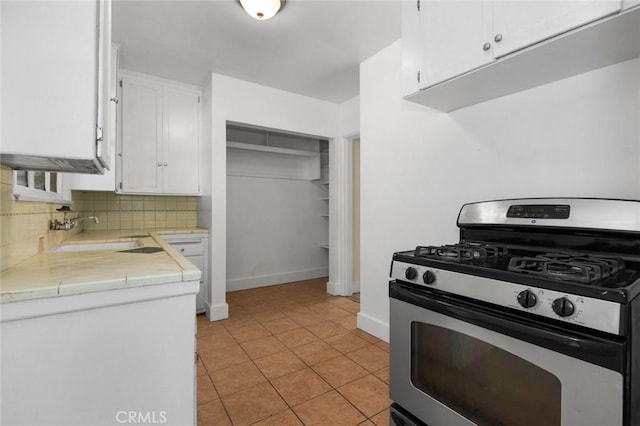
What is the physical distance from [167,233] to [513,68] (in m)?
3.02

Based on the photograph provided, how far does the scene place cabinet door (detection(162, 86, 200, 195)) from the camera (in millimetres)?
3225

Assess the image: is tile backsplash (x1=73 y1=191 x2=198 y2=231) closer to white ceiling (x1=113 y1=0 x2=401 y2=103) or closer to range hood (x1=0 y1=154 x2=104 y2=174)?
white ceiling (x1=113 y1=0 x2=401 y2=103)

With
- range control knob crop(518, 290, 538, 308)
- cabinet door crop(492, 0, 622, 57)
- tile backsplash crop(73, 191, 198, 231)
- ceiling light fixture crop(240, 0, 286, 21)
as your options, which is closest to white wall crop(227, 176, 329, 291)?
tile backsplash crop(73, 191, 198, 231)

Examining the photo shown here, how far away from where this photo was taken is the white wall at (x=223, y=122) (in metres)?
3.05

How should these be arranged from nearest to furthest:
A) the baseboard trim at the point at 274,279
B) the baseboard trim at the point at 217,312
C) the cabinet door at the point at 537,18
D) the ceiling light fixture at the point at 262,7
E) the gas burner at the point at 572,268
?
the gas burner at the point at 572,268 < the cabinet door at the point at 537,18 < the ceiling light fixture at the point at 262,7 < the baseboard trim at the point at 217,312 < the baseboard trim at the point at 274,279

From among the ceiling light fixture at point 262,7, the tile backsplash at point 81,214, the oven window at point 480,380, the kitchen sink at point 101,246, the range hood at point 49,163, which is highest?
the ceiling light fixture at point 262,7

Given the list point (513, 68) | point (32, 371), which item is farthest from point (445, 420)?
point (513, 68)

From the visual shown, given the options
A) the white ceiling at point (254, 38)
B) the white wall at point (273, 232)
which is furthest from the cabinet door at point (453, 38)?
the white wall at point (273, 232)

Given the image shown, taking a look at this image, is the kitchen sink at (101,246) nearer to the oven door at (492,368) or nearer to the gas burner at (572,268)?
the oven door at (492,368)

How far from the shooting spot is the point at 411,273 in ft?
4.22

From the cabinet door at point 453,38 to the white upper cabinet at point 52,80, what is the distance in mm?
1413

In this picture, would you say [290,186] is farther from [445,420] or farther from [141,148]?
[445,420]

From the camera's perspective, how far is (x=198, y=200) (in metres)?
3.69

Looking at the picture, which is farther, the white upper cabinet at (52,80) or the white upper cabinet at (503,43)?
the white upper cabinet at (503,43)
